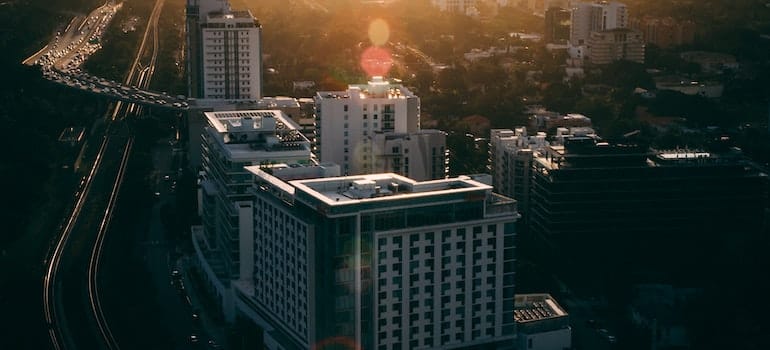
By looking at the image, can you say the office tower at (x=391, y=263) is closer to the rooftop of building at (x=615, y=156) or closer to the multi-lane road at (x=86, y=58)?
the rooftop of building at (x=615, y=156)

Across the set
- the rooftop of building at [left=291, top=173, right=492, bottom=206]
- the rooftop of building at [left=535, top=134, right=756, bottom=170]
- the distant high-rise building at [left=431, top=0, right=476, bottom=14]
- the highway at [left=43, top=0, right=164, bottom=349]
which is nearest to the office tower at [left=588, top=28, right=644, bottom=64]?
the highway at [left=43, top=0, right=164, bottom=349]

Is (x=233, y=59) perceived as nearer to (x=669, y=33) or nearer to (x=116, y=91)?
(x=116, y=91)

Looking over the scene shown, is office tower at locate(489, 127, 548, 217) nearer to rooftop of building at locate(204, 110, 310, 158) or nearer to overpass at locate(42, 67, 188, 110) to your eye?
rooftop of building at locate(204, 110, 310, 158)

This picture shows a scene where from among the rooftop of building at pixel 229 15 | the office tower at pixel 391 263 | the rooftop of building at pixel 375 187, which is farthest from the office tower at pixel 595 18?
the office tower at pixel 391 263

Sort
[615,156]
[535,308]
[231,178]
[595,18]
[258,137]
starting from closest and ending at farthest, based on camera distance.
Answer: [535,308] < [231,178] < [258,137] < [615,156] < [595,18]

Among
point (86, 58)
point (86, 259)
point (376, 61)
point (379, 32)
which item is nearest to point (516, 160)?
point (86, 259)

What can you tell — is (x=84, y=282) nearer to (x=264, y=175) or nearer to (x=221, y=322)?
(x=221, y=322)

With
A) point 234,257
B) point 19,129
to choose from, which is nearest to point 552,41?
point 19,129

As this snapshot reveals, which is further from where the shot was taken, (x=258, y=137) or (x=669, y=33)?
(x=669, y=33)
